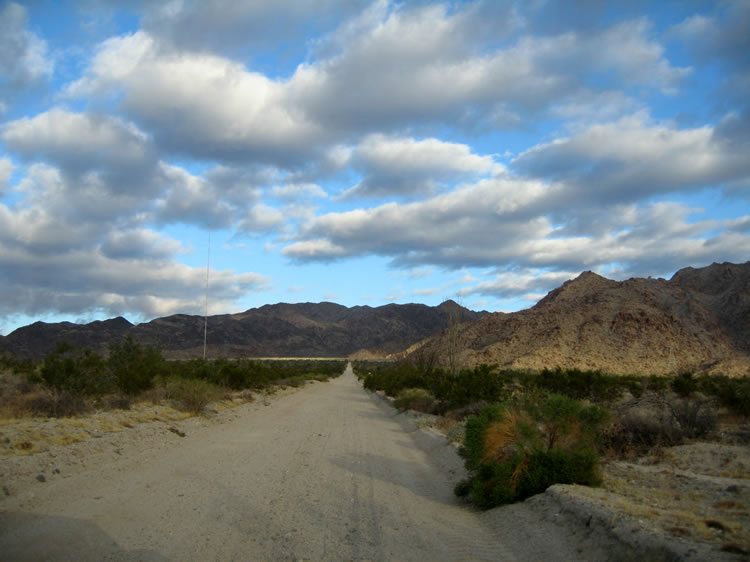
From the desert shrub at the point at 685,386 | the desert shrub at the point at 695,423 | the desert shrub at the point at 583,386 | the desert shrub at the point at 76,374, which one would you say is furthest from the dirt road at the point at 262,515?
the desert shrub at the point at 685,386

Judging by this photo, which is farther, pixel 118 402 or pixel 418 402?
pixel 418 402

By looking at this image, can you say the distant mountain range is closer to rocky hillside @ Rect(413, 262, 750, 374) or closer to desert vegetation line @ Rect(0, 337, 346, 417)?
rocky hillside @ Rect(413, 262, 750, 374)

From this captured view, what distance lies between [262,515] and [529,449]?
4923mm

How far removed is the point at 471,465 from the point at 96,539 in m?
6.47

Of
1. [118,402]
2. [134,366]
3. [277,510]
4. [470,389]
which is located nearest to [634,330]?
[470,389]

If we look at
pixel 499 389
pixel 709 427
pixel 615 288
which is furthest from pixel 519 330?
pixel 709 427

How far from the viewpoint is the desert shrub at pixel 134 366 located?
77.9 feet

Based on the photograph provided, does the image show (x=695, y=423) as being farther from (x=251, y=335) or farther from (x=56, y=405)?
(x=251, y=335)

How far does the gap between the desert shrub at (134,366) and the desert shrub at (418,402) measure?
13476 millimetres

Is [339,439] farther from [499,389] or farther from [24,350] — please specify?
[24,350]

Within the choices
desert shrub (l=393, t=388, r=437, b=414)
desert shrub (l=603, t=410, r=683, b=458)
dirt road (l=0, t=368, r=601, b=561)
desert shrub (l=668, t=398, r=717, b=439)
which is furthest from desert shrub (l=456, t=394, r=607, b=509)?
desert shrub (l=393, t=388, r=437, b=414)

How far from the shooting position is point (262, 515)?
8.61m

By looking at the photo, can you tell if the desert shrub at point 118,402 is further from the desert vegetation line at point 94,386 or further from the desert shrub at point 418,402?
the desert shrub at point 418,402

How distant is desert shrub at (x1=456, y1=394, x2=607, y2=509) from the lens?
9.91 m
